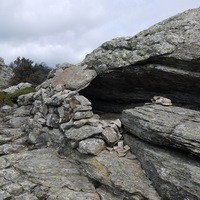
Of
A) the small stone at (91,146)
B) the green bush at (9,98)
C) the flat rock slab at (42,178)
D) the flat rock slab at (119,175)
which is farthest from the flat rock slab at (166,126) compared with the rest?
the green bush at (9,98)

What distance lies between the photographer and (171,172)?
462 inches

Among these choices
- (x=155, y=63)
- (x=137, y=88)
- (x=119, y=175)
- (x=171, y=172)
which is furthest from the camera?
(x=137, y=88)

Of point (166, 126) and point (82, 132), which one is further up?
point (166, 126)

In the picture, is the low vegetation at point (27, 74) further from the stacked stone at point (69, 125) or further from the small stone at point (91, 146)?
the small stone at point (91, 146)

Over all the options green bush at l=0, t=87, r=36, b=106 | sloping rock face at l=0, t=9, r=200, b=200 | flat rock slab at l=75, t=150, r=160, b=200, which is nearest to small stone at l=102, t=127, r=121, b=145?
sloping rock face at l=0, t=9, r=200, b=200

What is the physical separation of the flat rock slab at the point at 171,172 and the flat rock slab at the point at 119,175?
37 centimetres

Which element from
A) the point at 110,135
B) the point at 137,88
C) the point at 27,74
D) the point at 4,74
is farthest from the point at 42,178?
the point at 4,74

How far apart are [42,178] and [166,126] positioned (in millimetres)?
5973

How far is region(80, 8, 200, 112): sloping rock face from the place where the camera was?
1576cm

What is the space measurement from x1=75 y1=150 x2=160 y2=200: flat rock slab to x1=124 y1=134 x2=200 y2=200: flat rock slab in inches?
14.6

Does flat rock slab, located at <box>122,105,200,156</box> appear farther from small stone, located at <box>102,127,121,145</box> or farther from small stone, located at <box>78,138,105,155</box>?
small stone, located at <box>78,138,105,155</box>

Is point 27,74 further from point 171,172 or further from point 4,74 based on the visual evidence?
point 171,172

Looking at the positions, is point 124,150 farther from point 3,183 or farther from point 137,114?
point 3,183

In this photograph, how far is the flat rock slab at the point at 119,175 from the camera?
39.9ft
